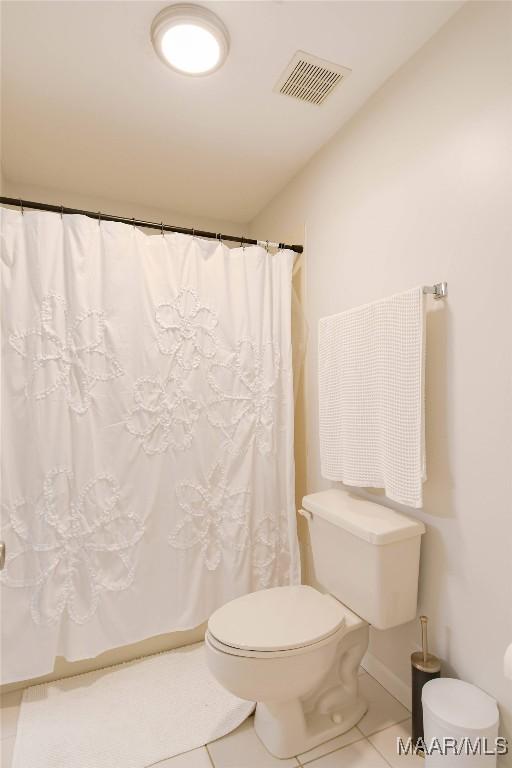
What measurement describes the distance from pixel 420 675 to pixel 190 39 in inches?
87.3

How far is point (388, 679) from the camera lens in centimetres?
159

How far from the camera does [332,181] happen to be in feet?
6.05

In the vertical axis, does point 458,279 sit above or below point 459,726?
above

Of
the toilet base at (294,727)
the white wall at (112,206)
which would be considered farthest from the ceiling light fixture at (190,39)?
the toilet base at (294,727)

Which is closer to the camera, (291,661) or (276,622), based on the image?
(291,661)

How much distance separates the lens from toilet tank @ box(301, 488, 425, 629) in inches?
52.7

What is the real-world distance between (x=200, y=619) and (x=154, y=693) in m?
0.34

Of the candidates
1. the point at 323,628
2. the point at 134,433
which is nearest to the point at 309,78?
the point at 134,433

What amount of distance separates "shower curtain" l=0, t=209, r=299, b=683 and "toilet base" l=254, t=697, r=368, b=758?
0.58m

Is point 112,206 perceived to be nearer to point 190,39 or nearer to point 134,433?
point 190,39

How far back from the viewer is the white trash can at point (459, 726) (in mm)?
1052

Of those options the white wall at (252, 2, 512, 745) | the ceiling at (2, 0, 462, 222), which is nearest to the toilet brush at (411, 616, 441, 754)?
the white wall at (252, 2, 512, 745)

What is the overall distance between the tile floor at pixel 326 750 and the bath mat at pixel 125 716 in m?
0.04

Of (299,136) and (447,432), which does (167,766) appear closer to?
(447,432)
